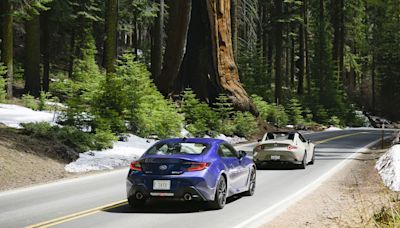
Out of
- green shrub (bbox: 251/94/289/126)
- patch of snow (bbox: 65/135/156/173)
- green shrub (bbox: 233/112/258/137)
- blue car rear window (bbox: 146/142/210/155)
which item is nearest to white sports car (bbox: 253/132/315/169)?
patch of snow (bbox: 65/135/156/173)

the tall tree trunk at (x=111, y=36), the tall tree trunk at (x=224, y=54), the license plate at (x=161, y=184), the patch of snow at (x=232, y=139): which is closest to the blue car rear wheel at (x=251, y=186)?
the license plate at (x=161, y=184)

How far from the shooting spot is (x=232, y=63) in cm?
3547

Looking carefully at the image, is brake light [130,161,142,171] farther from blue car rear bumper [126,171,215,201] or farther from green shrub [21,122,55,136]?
green shrub [21,122,55,136]

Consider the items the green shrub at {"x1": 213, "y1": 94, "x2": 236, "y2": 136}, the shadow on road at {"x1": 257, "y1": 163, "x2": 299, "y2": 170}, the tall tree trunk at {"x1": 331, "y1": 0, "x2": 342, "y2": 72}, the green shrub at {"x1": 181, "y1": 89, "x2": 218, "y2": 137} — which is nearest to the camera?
the shadow on road at {"x1": 257, "y1": 163, "x2": 299, "y2": 170}

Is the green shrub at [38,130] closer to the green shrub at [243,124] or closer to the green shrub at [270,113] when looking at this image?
the green shrub at [243,124]

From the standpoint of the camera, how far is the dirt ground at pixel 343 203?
9.34m

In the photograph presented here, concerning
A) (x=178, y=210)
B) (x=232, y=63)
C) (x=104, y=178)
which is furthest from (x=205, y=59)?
(x=178, y=210)

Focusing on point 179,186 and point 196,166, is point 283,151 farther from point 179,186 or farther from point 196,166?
point 179,186

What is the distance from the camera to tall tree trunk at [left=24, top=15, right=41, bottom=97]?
99.2 feet

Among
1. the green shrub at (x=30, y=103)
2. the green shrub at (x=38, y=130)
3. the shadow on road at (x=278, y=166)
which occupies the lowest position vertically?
the shadow on road at (x=278, y=166)

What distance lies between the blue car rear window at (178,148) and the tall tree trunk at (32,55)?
20818mm

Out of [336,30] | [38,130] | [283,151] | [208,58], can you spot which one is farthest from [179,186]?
[336,30]

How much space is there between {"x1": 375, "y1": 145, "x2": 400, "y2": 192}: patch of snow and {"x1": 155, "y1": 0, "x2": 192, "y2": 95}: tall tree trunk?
17.3 m

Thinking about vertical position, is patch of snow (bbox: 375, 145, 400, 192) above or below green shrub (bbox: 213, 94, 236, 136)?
below
